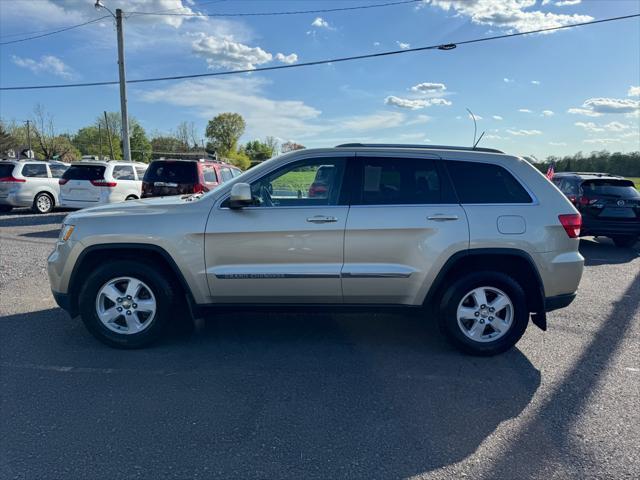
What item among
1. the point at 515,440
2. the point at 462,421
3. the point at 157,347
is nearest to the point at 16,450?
the point at 157,347

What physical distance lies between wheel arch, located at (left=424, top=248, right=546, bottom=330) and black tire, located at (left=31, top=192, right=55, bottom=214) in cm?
1481

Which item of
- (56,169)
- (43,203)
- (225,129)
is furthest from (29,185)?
(225,129)

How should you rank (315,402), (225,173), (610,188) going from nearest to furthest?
(315,402), (610,188), (225,173)

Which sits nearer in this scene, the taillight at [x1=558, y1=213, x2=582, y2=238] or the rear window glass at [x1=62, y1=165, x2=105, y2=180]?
the taillight at [x1=558, y1=213, x2=582, y2=238]

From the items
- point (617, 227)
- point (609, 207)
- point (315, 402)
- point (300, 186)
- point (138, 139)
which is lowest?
point (315, 402)

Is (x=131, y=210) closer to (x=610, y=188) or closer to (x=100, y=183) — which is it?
(x=610, y=188)

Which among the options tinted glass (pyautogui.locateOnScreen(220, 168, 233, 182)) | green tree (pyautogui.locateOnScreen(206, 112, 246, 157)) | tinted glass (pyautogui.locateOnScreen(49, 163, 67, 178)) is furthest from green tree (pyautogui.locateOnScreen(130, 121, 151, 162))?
tinted glass (pyautogui.locateOnScreen(220, 168, 233, 182))

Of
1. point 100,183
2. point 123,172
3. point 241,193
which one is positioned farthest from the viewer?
point 123,172

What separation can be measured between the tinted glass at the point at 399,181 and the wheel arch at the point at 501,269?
1.92ft

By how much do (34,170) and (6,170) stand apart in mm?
749

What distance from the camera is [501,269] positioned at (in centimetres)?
431

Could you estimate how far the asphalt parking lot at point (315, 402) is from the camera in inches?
107

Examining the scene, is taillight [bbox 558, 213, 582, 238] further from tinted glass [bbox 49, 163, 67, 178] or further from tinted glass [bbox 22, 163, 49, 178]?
tinted glass [bbox 49, 163, 67, 178]

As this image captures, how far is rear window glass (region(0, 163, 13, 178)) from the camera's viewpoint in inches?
566
